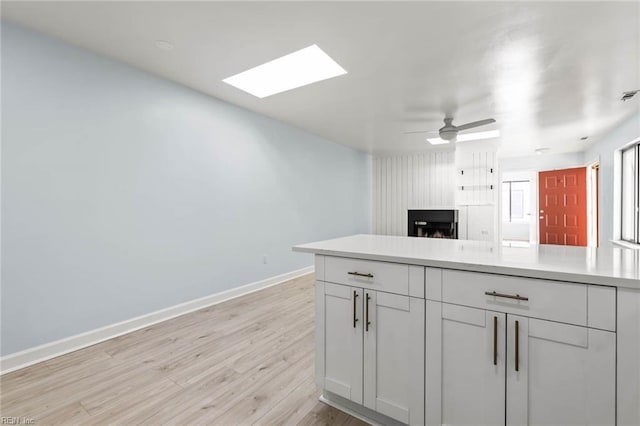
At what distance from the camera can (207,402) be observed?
1.72 meters

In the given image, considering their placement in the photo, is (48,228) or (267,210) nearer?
(48,228)

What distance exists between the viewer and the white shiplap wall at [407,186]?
6.70 meters

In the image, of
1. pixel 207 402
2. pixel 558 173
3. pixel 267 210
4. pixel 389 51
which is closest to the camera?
pixel 207 402

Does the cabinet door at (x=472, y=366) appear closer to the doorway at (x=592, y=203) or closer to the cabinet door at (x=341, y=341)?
the cabinet door at (x=341, y=341)

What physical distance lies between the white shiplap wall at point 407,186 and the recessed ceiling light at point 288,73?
4583 millimetres

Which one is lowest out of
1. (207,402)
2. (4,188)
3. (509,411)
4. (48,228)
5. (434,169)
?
(207,402)

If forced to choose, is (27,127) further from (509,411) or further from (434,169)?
(434,169)

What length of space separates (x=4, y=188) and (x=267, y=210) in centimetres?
261

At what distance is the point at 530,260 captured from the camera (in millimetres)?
1286

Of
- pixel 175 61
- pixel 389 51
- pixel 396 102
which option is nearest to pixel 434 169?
pixel 396 102

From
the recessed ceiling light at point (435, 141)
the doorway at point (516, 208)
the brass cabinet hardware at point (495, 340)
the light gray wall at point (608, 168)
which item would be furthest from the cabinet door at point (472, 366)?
the doorway at point (516, 208)

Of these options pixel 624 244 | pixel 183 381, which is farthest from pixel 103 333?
pixel 624 244

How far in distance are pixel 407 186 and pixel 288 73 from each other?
4.91 meters

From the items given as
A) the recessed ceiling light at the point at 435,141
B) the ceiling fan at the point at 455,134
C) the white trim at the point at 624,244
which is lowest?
the white trim at the point at 624,244
